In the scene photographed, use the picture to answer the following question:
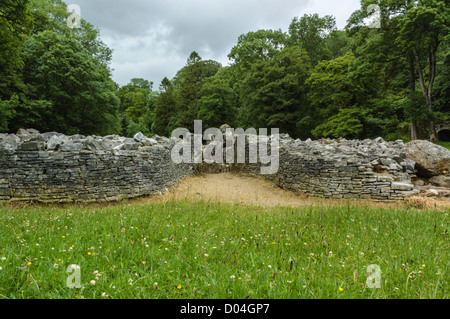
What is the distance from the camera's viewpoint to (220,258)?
10.2 ft

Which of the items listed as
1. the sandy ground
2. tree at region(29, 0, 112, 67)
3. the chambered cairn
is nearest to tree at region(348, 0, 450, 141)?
the chambered cairn

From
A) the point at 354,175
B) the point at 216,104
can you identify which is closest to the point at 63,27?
the point at 216,104

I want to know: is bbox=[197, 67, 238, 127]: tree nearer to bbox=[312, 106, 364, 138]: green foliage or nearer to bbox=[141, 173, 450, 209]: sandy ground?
bbox=[312, 106, 364, 138]: green foliage

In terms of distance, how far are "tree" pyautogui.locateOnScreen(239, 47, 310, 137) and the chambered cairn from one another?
15.8 metres

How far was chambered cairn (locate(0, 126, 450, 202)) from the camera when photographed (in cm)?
848

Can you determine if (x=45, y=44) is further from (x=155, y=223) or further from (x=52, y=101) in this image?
A: (x=155, y=223)

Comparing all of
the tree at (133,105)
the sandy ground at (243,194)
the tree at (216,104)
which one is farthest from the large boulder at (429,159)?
the tree at (133,105)

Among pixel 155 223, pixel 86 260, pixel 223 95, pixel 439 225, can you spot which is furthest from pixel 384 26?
pixel 86 260

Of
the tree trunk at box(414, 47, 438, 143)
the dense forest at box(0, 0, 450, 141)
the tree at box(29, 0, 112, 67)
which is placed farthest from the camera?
the tree at box(29, 0, 112, 67)

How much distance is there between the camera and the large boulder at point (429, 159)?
37.0 feet

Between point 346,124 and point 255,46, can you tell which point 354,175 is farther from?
point 255,46
